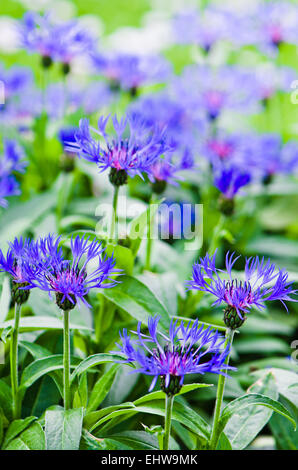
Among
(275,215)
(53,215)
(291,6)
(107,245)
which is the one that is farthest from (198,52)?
(107,245)

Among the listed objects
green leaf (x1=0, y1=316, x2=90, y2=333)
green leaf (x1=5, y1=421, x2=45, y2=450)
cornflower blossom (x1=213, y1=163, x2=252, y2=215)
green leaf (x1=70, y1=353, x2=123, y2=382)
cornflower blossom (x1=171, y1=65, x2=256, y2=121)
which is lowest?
green leaf (x1=5, y1=421, x2=45, y2=450)

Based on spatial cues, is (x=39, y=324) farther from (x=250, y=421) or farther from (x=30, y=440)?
(x=250, y=421)

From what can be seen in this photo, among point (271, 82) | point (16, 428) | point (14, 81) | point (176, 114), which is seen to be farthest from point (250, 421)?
point (271, 82)

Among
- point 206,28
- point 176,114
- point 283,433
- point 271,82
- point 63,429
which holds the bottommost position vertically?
point 283,433

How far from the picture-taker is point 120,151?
1.08 metres

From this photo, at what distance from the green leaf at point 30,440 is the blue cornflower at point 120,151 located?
44 cm

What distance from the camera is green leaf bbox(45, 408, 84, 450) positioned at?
35.3 inches

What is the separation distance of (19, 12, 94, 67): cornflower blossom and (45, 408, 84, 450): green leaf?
121cm

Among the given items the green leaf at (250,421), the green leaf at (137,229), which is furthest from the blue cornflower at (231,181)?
the green leaf at (250,421)

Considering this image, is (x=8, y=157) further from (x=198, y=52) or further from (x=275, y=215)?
(x=198, y=52)

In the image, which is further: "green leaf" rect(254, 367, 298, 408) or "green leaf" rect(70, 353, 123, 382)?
"green leaf" rect(254, 367, 298, 408)

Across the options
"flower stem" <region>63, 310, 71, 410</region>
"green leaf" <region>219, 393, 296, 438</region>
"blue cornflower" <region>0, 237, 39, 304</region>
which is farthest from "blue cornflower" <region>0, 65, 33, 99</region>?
"green leaf" <region>219, 393, 296, 438</region>

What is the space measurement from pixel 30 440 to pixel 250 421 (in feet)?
1.34

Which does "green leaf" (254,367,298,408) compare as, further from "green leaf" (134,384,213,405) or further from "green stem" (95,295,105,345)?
"green stem" (95,295,105,345)
